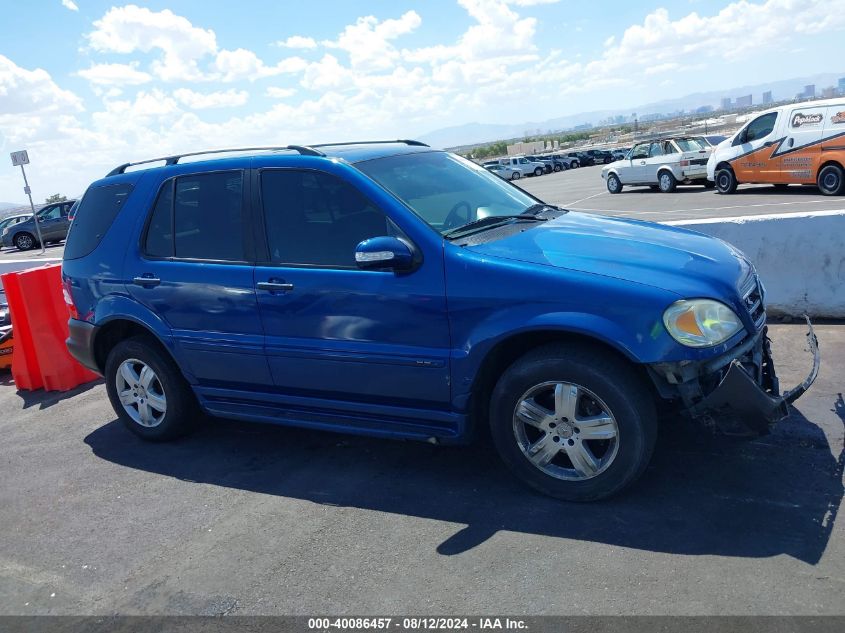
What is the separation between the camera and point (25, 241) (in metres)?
31.3

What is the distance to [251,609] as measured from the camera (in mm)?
3258

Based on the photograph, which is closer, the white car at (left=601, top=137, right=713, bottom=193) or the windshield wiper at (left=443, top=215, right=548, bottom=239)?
the windshield wiper at (left=443, top=215, right=548, bottom=239)

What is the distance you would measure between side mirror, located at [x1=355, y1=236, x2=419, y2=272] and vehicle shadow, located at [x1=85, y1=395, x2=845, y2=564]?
51.4 inches

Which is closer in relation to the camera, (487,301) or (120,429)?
(487,301)

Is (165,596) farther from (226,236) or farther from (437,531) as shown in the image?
(226,236)

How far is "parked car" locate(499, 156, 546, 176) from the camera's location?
1924 inches

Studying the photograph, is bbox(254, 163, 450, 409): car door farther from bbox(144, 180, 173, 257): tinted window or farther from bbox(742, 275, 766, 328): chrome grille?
bbox(742, 275, 766, 328): chrome grille

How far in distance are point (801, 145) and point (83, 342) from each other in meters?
→ 15.9

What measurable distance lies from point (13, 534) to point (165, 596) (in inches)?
57.2

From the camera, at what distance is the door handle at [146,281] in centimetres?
496

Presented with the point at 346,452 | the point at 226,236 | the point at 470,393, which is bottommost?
the point at 346,452

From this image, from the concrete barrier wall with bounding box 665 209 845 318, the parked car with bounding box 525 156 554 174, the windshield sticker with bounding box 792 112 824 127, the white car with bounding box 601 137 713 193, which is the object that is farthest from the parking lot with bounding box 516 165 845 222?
the parked car with bounding box 525 156 554 174

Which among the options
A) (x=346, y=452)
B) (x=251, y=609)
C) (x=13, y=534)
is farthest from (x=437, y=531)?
(x=13, y=534)

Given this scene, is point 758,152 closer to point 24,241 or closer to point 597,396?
point 597,396
